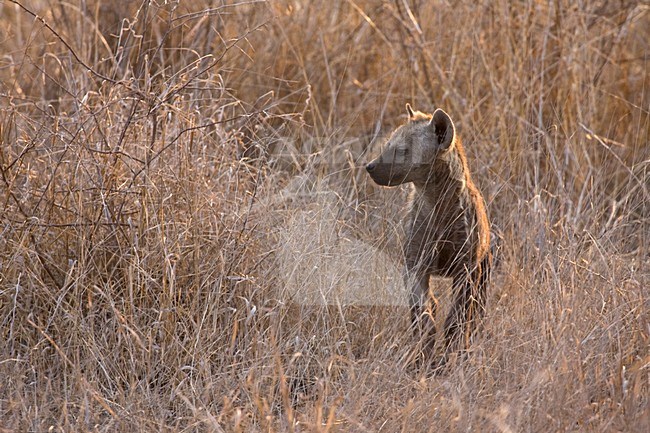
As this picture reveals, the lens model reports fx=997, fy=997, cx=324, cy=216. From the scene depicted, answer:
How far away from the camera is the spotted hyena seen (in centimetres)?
454

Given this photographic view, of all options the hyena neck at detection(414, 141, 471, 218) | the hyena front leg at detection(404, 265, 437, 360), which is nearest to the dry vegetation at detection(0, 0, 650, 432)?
the hyena front leg at detection(404, 265, 437, 360)

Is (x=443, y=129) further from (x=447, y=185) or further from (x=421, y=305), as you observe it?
(x=421, y=305)

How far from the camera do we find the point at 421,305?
177 inches

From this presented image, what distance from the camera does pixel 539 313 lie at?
418 cm

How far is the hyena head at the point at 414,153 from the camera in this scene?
4.55 m

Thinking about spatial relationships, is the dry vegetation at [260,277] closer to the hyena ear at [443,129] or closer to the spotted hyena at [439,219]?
the spotted hyena at [439,219]

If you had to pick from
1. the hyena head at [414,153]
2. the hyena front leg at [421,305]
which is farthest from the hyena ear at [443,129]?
the hyena front leg at [421,305]

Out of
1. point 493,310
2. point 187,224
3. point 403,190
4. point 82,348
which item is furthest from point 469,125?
point 82,348

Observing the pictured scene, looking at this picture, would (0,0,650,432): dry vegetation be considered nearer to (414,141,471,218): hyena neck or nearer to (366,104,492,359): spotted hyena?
(366,104,492,359): spotted hyena

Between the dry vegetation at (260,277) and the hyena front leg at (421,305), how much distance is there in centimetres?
9

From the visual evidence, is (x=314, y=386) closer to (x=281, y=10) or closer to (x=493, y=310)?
(x=493, y=310)

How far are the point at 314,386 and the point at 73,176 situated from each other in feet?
4.76

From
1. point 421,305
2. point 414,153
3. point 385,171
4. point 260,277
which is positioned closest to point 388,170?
point 385,171

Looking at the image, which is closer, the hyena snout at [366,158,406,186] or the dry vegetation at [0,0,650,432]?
the dry vegetation at [0,0,650,432]
